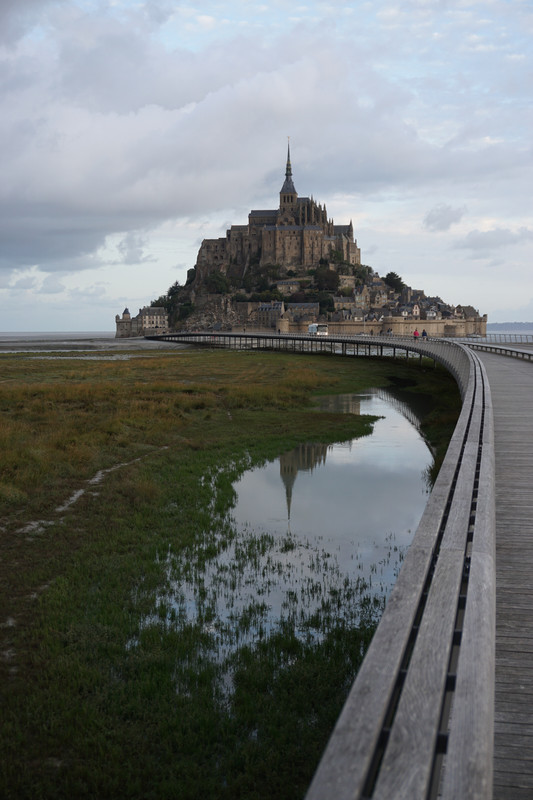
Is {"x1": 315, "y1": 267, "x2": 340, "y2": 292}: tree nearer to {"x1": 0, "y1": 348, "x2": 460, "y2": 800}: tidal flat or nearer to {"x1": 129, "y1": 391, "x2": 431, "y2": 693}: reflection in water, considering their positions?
{"x1": 129, "y1": 391, "x2": 431, "y2": 693}: reflection in water

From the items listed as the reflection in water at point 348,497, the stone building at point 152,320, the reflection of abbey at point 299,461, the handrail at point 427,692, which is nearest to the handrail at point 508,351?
the reflection in water at point 348,497

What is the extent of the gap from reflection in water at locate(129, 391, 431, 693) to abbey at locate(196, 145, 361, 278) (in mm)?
156247

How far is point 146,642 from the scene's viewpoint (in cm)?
829

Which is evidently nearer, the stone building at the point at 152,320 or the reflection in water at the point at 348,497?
the reflection in water at the point at 348,497

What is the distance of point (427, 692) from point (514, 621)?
281cm

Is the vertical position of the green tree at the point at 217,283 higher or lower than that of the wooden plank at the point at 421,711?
higher

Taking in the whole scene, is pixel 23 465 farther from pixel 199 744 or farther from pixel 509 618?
pixel 509 618

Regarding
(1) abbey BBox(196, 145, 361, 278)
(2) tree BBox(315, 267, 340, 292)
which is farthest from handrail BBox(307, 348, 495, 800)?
(1) abbey BBox(196, 145, 361, 278)

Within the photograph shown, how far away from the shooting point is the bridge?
2.60m

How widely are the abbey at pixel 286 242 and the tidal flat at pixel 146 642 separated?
513 feet

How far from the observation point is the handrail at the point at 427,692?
2553mm

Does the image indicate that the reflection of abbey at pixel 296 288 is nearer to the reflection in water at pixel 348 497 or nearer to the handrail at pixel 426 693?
the reflection in water at pixel 348 497

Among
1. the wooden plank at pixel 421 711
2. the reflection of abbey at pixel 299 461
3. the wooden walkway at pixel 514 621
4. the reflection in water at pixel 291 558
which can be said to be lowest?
the reflection in water at pixel 291 558

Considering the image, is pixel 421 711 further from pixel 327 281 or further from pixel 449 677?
pixel 327 281
